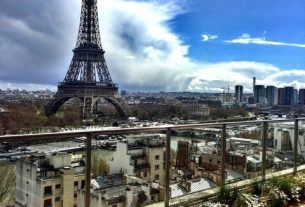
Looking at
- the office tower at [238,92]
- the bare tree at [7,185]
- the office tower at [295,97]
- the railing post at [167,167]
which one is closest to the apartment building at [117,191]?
the railing post at [167,167]

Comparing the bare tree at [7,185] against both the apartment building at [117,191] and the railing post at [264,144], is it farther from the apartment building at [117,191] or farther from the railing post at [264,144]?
the railing post at [264,144]

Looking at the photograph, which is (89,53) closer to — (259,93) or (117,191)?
(117,191)

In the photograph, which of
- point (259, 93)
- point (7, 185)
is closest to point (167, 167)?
point (7, 185)

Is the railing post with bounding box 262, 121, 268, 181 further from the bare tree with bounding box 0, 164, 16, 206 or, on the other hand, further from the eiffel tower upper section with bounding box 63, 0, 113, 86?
the eiffel tower upper section with bounding box 63, 0, 113, 86

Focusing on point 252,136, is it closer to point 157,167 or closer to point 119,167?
point 157,167

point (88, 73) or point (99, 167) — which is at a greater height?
point (88, 73)

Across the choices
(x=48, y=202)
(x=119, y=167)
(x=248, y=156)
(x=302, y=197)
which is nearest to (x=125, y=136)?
(x=119, y=167)
